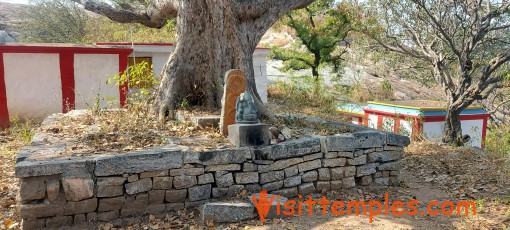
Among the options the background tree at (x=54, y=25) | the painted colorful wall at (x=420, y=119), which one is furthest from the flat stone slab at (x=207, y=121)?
the background tree at (x=54, y=25)

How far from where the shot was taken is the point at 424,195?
5.47 metres

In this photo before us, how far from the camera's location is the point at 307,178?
5047mm

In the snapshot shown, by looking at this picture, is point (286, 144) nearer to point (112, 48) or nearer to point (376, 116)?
point (112, 48)

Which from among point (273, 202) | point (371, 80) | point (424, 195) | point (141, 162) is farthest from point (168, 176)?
point (371, 80)

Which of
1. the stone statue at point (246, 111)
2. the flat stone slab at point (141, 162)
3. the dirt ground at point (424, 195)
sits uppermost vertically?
the stone statue at point (246, 111)

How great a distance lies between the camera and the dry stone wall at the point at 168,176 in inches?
150

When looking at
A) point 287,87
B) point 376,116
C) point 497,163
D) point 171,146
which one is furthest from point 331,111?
point 171,146

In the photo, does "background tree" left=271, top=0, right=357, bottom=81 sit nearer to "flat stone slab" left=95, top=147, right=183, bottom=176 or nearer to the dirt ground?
the dirt ground

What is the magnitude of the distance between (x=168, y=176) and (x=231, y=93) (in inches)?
60.3

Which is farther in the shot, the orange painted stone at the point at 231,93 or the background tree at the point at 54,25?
the background tree at the point at 54,25

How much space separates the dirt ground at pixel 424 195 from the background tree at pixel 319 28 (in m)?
8.39

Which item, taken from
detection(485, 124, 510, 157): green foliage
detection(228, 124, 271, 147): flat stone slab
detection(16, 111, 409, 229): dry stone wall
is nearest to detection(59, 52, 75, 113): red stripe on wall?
detection(16, 111, 409, 229): dry stone wall

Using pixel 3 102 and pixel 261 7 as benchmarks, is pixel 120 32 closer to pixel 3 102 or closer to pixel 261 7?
pixel 3 102

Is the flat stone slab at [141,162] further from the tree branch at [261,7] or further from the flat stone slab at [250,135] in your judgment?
the tree branch at [261,7]
